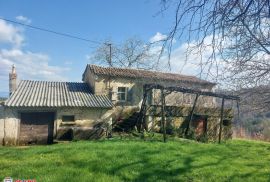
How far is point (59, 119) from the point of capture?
65.6 ft

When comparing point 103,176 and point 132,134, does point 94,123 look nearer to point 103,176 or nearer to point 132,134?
point 132,134

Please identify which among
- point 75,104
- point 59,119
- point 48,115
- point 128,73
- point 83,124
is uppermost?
point 128,73

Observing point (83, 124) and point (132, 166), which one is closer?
point (132, 166)

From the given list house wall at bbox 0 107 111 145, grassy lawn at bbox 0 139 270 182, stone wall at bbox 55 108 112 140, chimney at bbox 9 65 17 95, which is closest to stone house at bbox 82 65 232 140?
stone wall at bbox 55 108 112 140

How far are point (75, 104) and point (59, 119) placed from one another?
1.58 meters

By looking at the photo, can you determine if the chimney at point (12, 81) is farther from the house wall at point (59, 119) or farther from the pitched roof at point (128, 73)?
the pitched roof at point (128, 73)

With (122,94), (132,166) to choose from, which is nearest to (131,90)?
(122,94)

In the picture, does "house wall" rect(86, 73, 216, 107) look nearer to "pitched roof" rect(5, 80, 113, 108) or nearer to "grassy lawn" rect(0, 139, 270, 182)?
"pitched roof" rect(5, 80, 113, 108)

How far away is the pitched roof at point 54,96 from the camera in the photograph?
63.7 feet

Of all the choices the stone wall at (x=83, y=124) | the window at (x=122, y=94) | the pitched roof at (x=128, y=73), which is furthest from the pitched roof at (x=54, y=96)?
the pitched roof at (x=128, y=73)

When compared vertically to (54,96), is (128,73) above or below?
above

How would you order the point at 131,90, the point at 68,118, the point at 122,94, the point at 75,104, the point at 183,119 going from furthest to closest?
the point at 131,90, the point at 122,94, the point at 183,119, the point at 68,118, the point at 75,104

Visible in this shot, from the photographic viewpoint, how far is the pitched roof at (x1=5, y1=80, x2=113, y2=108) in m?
19.4

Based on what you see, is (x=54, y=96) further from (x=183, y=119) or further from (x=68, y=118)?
(x=183, y=119)
